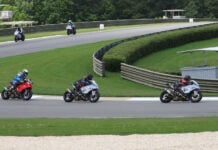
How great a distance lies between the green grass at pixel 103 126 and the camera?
47.9ft

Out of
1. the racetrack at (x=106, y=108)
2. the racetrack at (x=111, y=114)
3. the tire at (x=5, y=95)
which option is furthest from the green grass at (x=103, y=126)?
the tire at (x=5, y=95)

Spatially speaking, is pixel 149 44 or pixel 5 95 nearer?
pixel 5 95

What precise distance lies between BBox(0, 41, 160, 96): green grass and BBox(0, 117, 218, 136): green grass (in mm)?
9210

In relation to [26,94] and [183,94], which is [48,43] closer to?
[26,94]

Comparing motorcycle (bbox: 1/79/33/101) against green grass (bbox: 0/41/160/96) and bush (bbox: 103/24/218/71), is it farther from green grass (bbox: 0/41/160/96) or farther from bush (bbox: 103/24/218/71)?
bush (bbox: 103/24/218/71)

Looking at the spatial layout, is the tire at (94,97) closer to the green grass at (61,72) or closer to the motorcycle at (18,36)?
the green grass at (61,72)

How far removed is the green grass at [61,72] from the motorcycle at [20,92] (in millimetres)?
1942

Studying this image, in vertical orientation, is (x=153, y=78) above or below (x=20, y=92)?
below

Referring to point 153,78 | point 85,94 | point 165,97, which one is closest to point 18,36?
point 153,78

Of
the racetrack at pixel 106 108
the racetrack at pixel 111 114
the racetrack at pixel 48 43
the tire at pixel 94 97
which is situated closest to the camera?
the racetrack at pixel 111 114

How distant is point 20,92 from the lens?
81.5 feet

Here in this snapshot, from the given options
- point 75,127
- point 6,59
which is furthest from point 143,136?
point 6,59

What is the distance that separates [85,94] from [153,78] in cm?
656

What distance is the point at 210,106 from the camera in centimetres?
2155
